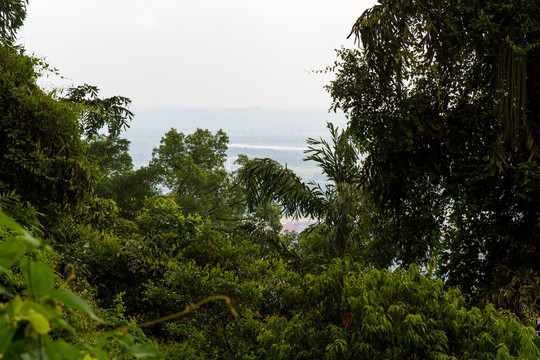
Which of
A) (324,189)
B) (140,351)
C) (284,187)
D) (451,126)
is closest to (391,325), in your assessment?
(140,351)

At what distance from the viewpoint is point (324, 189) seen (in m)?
9.55

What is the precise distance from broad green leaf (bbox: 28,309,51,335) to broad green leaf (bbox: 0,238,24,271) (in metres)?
0.11

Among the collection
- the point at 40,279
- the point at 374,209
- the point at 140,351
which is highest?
the point at 40,279

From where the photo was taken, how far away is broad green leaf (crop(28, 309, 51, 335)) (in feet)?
1.76

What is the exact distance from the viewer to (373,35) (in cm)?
655

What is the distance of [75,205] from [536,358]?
6616mm

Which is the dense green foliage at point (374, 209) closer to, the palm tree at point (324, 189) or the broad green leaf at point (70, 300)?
the palm tree at point (324, 189)

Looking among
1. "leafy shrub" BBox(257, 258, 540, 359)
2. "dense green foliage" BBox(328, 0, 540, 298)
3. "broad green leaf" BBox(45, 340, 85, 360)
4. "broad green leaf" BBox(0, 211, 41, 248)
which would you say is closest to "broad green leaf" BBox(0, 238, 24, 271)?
"broad green leaf" BBox(0, 211, 41, 248)

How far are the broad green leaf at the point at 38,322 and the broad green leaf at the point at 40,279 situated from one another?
0.07 m

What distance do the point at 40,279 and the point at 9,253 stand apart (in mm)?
58

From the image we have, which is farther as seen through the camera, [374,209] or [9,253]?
[374,209]

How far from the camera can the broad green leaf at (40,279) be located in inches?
24.0

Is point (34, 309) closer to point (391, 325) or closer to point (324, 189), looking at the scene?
point (391, 325)

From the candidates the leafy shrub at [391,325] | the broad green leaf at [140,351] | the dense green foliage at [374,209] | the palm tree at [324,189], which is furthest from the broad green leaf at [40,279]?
the palm tree at [324,189]
